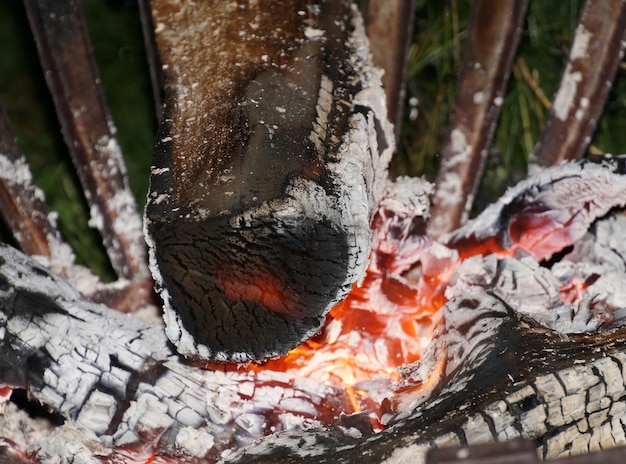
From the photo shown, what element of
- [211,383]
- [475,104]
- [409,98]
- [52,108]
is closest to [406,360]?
[211,383]

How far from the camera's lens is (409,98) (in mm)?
3062

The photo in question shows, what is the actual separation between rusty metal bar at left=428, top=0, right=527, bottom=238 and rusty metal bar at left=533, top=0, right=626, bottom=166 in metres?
0.14

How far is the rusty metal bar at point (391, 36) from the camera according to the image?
1.66 meters

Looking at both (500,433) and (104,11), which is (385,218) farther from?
(104,11)

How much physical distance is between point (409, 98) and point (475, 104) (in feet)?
4.15

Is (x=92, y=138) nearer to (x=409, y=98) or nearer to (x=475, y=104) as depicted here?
(x=475, y=104)

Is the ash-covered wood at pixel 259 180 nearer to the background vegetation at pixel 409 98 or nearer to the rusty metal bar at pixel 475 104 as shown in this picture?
the rusty metal bar at pixel 475 104

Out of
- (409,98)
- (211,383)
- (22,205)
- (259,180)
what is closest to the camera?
(259,180)

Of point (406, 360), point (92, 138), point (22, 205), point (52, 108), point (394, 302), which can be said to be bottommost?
point (406, 360)

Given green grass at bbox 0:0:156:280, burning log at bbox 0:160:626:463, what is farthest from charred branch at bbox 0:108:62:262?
green grass at bbox 0:0:156:280

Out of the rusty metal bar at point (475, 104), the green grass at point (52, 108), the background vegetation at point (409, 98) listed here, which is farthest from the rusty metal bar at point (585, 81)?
the green grass at point (52, 108)

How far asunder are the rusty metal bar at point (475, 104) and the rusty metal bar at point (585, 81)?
138 mm

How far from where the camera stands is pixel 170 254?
0.97 metres

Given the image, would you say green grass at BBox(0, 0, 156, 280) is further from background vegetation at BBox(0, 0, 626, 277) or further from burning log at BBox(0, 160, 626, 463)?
burning log at BBox(0, 160, 626, 463)
